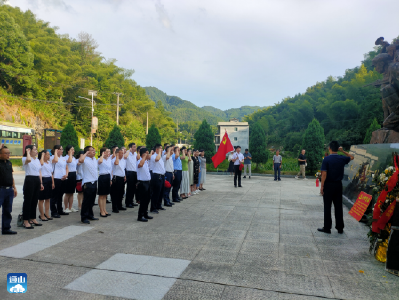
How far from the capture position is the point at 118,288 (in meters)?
3.23

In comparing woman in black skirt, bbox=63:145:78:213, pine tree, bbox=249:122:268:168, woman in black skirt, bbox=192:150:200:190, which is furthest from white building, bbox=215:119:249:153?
woman in black skirt, bbox=63:145:78:213

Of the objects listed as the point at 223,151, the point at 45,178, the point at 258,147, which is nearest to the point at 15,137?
the point at 223,151

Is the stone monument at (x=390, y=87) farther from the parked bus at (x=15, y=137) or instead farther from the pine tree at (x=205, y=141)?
the parked bus at (x=15, y=137)

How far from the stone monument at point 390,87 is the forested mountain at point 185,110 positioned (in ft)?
321

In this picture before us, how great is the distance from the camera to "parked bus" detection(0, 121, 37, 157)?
21.0 meters

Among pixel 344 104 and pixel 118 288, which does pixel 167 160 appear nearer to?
pixel 118 288

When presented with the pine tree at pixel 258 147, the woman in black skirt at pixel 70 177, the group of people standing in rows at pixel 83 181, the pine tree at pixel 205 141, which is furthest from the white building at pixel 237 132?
the woman in black skirt at pixel 70 177

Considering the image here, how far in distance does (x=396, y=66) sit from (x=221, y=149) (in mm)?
7648

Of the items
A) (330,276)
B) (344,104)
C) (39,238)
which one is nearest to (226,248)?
(330,276)

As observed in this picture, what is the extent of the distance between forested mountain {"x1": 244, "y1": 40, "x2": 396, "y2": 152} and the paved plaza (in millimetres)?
16951

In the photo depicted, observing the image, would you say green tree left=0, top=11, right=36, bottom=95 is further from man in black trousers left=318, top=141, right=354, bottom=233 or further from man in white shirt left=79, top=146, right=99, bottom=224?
man in black trousers left=318, top=141, right=354, bottom=233

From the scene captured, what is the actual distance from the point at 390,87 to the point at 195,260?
293 inches

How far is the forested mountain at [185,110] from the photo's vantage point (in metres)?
119

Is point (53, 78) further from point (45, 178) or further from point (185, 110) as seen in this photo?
point (185, 110)
